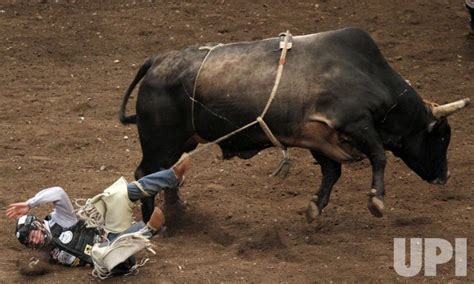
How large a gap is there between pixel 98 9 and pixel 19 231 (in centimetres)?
593

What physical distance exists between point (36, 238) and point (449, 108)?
123 inches

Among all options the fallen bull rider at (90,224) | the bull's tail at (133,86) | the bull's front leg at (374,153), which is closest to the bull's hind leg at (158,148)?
the bull's tail at (133,86)

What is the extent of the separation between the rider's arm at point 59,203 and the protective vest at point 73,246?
0.10m

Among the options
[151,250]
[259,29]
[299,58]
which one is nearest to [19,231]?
[151,250]

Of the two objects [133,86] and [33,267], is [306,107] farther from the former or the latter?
[33,267]

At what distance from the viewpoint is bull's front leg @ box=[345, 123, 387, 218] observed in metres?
6.77

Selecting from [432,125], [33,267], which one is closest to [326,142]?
[432,125]

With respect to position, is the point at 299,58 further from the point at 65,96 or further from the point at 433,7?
the point at 433,7

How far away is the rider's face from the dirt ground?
207 millimetres

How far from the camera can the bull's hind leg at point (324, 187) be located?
7.14 m

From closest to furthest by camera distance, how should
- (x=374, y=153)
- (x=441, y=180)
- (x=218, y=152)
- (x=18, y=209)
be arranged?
1. (x=18, y=209)
2. (x=374, y=153)
3. (x=441, y=180)
4. (x=218, y=152)

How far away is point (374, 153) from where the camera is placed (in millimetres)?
6828

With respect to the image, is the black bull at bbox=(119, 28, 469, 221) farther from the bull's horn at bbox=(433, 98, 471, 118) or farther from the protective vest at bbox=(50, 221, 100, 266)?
the protective vest at bbox=(50, 221, 100, 266)

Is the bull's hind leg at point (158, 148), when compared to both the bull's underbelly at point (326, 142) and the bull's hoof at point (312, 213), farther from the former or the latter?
the bull's hoof at point (312, 213)
